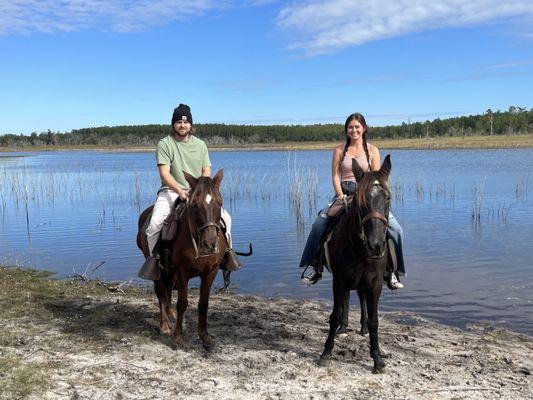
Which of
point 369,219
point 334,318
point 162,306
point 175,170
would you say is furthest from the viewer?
point 162,306

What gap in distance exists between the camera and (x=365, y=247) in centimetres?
523

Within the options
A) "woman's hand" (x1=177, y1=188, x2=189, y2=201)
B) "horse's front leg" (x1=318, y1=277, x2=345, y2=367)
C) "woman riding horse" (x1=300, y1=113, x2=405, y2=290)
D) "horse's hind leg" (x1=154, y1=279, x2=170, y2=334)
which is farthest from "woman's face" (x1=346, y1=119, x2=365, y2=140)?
"horse's hind leg" (x1=154, y1=279, x2=170, y2=334)

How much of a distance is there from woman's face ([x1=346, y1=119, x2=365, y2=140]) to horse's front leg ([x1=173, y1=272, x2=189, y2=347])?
8.42ft

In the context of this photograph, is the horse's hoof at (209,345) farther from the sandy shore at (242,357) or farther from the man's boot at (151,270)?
the man's boot at (151,270)

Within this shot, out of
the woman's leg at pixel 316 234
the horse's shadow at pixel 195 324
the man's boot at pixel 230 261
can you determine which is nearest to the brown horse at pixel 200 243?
the man's boot at pixel 230 261

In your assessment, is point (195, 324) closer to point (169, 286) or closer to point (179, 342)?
point (169, 286)

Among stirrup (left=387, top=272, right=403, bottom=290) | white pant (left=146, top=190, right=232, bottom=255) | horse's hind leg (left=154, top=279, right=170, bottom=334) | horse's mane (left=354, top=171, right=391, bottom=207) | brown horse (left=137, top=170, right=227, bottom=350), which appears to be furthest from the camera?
horse's hind leg (left=154, top=279, right=170, bottom=334)

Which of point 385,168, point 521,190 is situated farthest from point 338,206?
point 521,190

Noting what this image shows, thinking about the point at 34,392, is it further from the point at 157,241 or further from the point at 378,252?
the point at 378,252

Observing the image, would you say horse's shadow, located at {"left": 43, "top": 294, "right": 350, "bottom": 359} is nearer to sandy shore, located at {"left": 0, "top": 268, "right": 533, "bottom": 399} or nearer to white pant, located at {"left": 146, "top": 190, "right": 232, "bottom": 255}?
sandy shore, located at {"left": 0, "top": 268, "right": 533, "bottom": 399}

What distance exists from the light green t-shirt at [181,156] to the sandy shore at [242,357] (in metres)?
2.06

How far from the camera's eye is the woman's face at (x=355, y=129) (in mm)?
6340

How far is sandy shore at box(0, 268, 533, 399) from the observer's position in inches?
197

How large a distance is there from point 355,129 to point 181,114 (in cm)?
209
